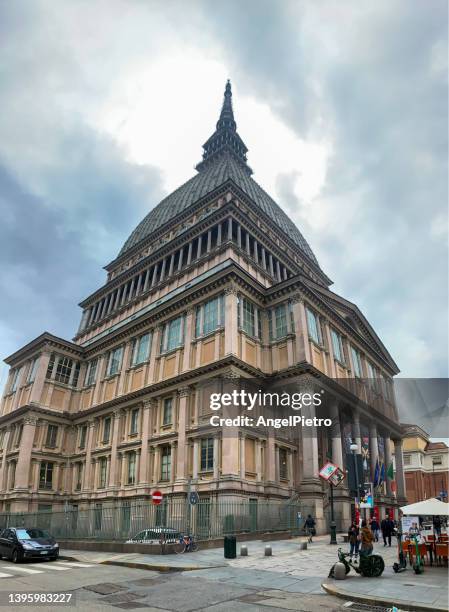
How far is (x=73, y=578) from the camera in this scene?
47.3ft

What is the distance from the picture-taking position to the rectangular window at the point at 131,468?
37447mm

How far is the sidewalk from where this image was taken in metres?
10.7

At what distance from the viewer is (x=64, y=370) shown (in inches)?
1977

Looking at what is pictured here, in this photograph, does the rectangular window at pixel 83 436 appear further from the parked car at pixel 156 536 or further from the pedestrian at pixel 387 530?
the pedestrian at pixel 387 530

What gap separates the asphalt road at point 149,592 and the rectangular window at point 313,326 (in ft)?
79.5

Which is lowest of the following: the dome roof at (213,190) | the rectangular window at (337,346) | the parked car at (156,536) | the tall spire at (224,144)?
the parked car at (156,536)

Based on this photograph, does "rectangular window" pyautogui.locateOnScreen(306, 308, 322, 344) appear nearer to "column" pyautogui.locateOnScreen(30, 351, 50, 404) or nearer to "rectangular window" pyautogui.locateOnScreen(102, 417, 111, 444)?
"rectangular window" pyautogui.locateOnScreen(102, 417, 111, 444)

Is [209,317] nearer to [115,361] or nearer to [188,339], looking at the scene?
[188,339]

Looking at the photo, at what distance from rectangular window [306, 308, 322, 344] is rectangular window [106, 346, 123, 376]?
20140mm

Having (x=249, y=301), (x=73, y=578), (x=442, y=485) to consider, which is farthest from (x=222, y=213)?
(x=442, y=485)

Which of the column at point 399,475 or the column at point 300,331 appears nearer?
the column at point 300,331

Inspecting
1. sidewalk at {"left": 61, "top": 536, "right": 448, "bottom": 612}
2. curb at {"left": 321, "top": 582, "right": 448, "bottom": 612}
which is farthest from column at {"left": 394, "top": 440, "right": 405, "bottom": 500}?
curb at {"left": 321, "top": 582, "right": 448, "bottom": 612}

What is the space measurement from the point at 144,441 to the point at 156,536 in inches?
A: 621

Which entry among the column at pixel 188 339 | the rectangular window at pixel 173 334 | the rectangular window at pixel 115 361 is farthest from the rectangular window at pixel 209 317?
the rectangular window at pixel 115 361
